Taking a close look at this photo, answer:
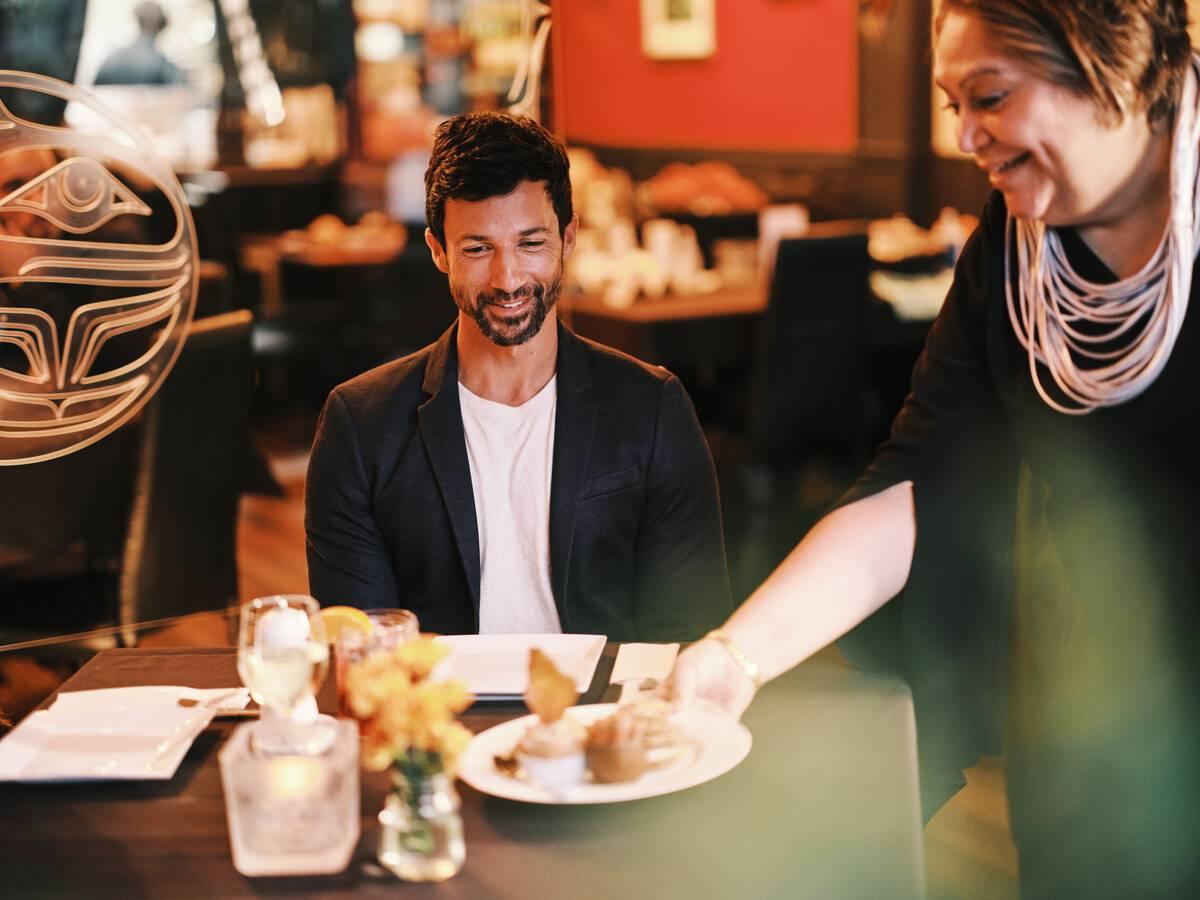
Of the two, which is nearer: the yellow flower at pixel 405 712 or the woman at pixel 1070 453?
the yellow flower at pixel 405 712

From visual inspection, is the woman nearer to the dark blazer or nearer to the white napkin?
the white napkin

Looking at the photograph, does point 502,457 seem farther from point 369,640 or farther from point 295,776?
point 295,776

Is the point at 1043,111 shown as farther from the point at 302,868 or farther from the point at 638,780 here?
the point at 302,868

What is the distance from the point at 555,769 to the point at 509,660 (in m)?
0.35

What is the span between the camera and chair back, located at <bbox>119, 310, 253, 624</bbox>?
296 cm

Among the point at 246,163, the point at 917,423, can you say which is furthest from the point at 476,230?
the point at 246,163

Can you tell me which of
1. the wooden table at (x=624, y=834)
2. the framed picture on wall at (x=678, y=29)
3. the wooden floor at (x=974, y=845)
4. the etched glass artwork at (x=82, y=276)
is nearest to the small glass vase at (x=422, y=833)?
the wooden table at (x=624, y=834)

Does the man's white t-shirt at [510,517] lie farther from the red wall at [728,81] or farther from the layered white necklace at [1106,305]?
the red wall at [728,81]

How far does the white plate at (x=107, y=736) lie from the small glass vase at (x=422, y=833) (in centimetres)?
32

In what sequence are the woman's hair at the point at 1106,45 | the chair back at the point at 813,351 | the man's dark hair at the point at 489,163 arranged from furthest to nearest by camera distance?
the chair back at the point at 813,351
the man's dark hair at the point at 489,163
the woman's hair at the point at 1106,45

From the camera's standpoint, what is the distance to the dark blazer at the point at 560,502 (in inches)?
83.6

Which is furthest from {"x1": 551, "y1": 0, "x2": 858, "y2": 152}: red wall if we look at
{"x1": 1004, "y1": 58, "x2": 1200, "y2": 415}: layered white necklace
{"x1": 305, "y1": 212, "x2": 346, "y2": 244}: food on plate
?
{"x1": 1004, "y1": 58, "x2": 1200, "y2": 415}: layered white necklace

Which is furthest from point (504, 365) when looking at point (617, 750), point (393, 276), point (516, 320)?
point (393, 276)

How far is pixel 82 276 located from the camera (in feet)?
9.53
